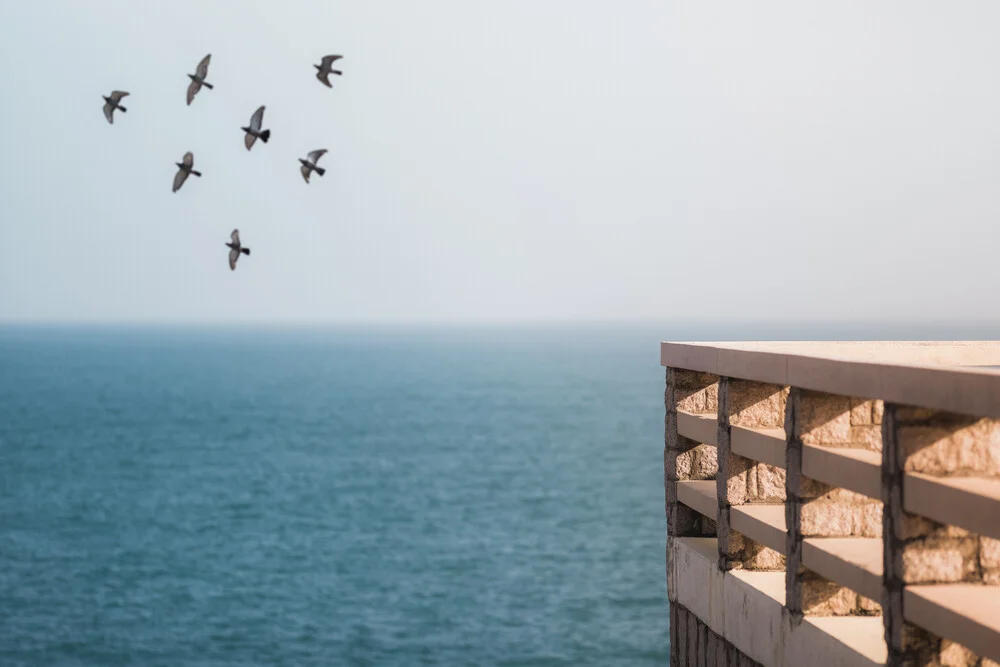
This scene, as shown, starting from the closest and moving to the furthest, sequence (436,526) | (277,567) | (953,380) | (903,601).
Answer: (953,380) < (903,601) < (277,567) < (436,526)

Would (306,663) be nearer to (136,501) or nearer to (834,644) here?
(136,501)

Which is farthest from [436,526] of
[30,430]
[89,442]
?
[30,430]

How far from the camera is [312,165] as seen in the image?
1614 cm

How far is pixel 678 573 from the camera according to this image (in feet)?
33.6

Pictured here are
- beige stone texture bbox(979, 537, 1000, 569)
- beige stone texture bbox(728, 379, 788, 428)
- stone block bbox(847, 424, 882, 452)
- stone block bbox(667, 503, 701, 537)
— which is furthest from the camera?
stone block bbox(667, 503, 701, 537)

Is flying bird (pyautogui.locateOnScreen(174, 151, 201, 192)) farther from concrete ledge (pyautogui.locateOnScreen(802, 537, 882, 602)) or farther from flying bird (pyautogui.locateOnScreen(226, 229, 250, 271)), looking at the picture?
concrete ledge (pyautogui.locateOnScreen(802, 537, 882, 602))

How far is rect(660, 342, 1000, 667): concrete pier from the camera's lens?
5840 mm

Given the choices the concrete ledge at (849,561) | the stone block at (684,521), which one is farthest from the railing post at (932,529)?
the stone block at (684,521)

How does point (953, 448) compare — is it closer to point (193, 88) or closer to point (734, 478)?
point (734, 478)

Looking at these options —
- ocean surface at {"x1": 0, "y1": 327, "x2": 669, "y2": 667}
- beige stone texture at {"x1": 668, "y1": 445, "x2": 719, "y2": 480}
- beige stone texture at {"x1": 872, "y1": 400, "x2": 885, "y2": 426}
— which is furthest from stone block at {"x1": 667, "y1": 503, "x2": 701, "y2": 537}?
ocean surface at {"x1": 0, "y1": 327, "x2": 669, "y2": 667}

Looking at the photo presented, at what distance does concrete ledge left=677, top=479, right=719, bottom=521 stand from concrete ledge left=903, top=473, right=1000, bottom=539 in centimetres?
325

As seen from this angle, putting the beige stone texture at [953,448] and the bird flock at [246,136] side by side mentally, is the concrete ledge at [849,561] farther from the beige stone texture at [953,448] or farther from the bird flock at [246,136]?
the bird flock at [246,136]

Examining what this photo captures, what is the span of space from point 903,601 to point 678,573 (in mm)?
4268

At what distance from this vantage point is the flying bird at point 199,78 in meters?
15.8
